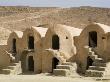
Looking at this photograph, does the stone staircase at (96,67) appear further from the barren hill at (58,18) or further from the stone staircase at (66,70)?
the barren hill at (58,18)

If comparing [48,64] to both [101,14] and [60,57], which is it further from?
[101,14]

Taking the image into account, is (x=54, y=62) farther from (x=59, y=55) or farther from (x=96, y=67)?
(x=96, y=67)

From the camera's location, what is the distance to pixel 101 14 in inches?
2510

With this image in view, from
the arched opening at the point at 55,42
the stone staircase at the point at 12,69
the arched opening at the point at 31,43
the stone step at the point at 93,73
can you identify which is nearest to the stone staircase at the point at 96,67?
the stone step at the point at 93,73

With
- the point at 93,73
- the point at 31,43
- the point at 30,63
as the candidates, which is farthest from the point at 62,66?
the point at 31,43

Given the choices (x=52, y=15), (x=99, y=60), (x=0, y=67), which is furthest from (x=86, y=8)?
(x=99, y=60)

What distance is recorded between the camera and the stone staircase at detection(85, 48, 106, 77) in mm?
28091

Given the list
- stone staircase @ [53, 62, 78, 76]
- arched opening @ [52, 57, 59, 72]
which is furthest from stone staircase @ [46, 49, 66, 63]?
stone staircase @ [53, 62, 78, 76]

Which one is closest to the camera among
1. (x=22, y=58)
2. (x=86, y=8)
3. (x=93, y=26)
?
(x=93, y=26)

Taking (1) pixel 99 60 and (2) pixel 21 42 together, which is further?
(2) pixel 21 42

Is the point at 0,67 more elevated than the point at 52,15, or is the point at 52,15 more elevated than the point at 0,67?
the point at 52,15

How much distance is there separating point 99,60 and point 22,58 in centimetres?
897

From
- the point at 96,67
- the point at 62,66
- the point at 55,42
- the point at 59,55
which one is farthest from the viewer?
the point at 55,42

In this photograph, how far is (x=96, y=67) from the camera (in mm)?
28922
